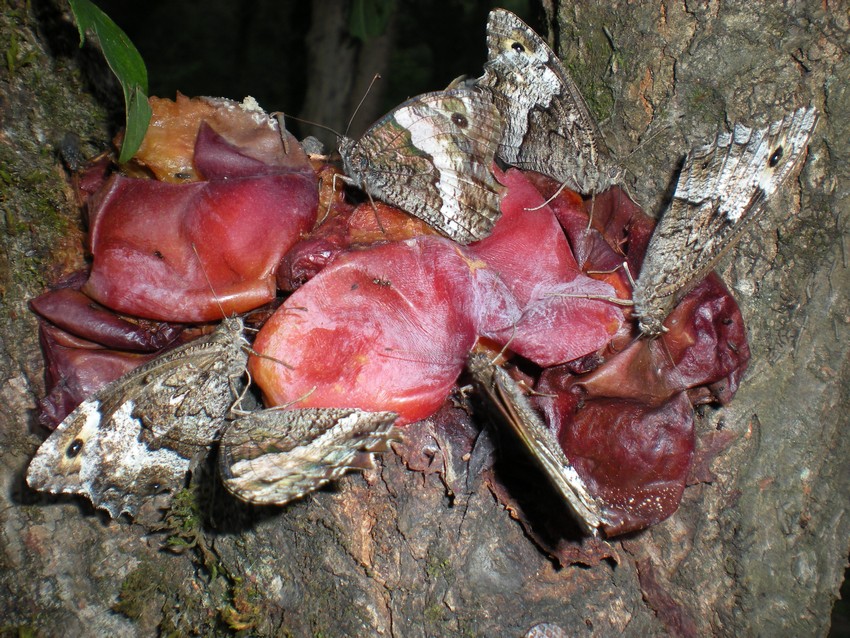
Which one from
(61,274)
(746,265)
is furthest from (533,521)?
(61,274)

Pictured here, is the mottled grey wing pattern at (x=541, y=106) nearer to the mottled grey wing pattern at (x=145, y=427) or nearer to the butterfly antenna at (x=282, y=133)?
the butterfly antenna at (x=282, y=133)

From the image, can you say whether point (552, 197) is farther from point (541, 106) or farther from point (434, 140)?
point (541, 106)

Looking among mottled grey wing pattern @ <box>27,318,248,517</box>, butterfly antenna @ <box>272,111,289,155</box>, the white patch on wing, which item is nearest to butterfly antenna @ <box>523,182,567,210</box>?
the white patch on wing

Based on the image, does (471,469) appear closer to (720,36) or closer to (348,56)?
(720,36)

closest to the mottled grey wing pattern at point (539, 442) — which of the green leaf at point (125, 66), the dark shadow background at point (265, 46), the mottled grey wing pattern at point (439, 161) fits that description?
the mottled grey wing pattern at point (439, 161)

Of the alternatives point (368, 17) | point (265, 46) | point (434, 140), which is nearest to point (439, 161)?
point (434, 140)

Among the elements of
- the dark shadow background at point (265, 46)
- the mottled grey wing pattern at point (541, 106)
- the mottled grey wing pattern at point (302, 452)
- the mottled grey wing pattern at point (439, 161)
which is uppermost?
the mottled grey wing pattern at point (541, 106)
